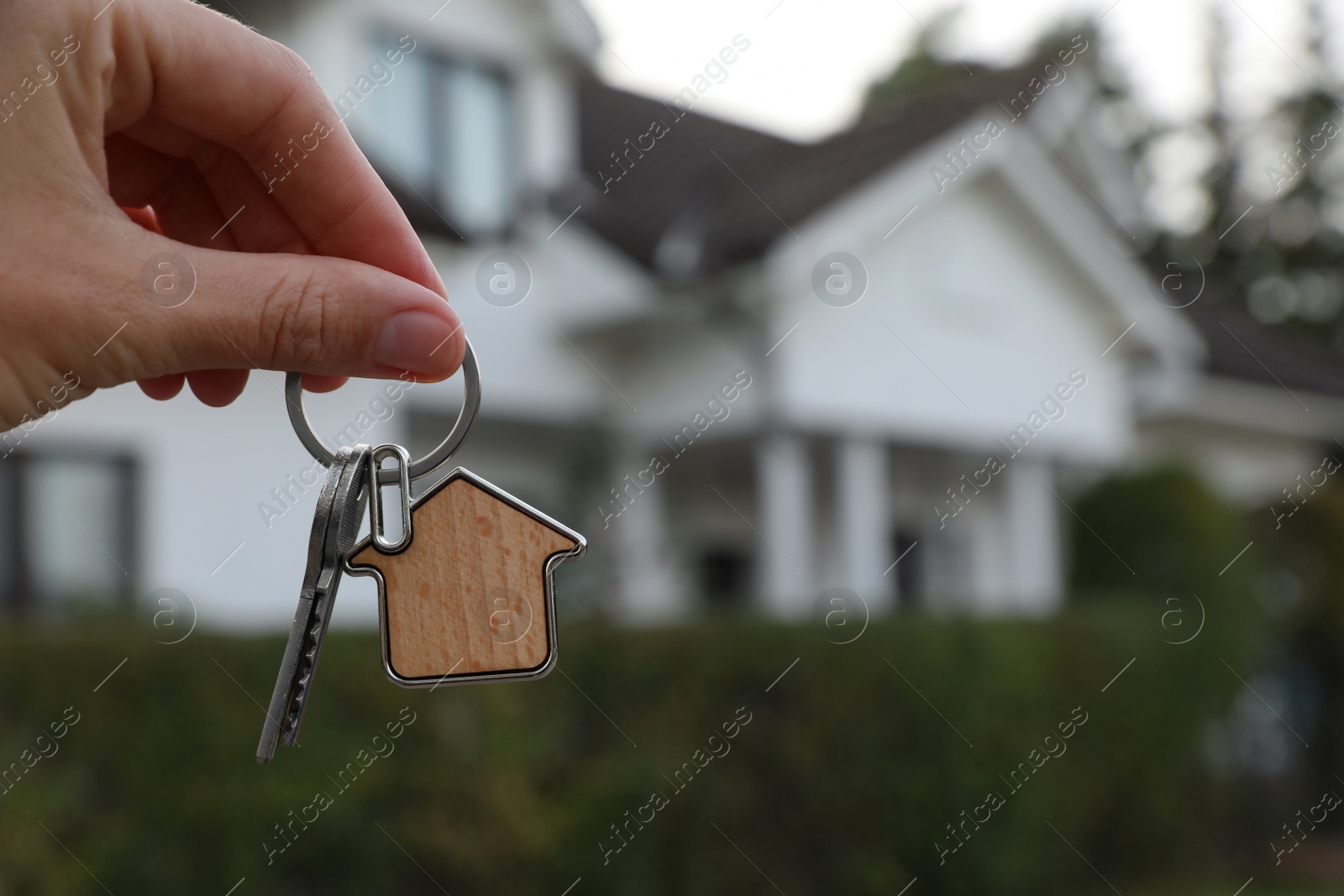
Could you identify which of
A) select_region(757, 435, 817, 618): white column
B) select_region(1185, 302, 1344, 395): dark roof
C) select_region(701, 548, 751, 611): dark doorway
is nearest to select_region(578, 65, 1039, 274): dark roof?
select_region(757, 435, 817, 618): white column

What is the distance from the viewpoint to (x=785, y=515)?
10.8 m

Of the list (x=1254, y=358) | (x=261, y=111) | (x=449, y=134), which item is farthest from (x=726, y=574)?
(x=261, y=111)

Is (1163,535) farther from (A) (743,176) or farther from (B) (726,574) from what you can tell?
(A) (743,176)

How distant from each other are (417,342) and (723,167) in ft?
46.1

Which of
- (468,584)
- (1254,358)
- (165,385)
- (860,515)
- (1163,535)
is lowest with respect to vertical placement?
(860,515)

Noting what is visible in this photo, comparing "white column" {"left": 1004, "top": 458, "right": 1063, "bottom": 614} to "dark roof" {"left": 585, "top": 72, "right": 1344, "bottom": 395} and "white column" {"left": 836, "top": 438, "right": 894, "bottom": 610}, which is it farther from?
"dark roof" {"left": 585, "top": 72, "right": 1344, "bottom": 395}

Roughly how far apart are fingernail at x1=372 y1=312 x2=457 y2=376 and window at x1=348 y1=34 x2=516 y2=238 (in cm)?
883

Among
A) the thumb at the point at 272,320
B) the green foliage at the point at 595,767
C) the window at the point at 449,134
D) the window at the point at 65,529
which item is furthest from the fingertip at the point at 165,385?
the window at the point at 449,134

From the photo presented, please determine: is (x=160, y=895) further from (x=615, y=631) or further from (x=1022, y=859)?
(x=1022, y=859)

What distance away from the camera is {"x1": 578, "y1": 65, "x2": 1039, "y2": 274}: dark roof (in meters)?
11.2

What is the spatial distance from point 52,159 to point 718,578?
43.1 feet

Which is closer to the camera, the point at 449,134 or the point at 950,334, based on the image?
the point at 449,134

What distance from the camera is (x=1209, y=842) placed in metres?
12.1

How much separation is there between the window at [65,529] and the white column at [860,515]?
19.1 ft
